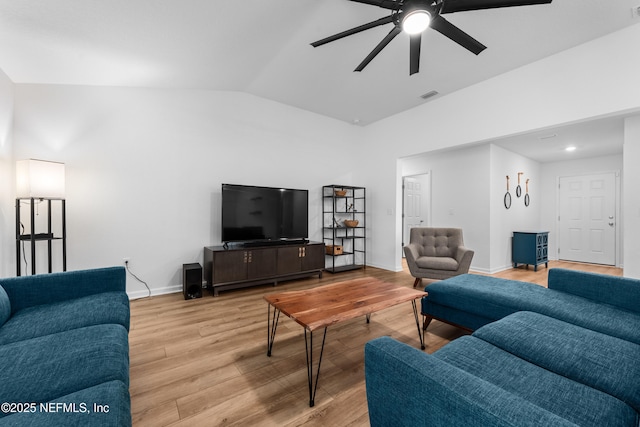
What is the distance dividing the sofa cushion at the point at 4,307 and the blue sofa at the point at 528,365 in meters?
2.04

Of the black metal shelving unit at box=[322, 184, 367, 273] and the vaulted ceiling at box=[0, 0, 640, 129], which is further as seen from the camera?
the black metal shelving unit at box=[322, 184, 367, 273]

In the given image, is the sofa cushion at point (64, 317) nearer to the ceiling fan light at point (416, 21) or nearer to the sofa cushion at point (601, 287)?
the ceiling fan light at point (416, 21)

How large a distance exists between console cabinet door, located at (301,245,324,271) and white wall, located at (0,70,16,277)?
3.25m

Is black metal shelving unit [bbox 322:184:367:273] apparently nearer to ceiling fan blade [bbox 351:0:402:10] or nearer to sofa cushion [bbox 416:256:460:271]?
sofa cushion [bbox 416:256:460:271]

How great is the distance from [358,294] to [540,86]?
3215 millimetres

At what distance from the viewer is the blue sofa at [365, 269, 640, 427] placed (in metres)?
0.74

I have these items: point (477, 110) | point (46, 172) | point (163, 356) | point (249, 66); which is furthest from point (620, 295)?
point (46, 172)

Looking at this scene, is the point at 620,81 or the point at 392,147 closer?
the point at 620,81

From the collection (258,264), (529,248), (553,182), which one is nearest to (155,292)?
(258,264)

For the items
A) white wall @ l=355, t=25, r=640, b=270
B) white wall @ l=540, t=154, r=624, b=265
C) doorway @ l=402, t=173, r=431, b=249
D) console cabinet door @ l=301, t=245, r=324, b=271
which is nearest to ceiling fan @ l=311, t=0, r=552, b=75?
white wall @ l=355, t=25, r=640, b=270

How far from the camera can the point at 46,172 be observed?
2695 mm

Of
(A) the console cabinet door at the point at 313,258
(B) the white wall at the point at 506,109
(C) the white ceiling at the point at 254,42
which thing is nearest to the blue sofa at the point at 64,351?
(C) the white ceiling at the point at 254,42

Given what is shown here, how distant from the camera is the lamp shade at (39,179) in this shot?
8.59ft

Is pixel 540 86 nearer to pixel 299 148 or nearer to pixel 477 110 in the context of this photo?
pixel 477 110
